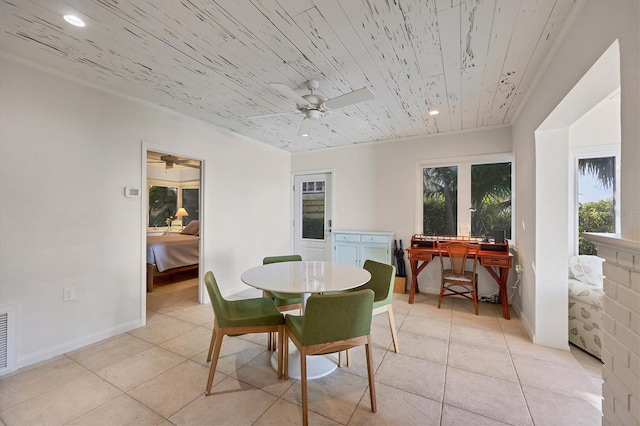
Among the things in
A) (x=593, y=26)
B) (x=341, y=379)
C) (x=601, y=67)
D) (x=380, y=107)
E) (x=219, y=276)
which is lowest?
(x=341, y=379)

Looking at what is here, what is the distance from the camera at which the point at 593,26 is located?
1.40 metres

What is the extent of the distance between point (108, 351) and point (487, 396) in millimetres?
3074

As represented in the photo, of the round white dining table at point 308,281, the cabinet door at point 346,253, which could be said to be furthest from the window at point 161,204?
the round white dining table at point 308,281

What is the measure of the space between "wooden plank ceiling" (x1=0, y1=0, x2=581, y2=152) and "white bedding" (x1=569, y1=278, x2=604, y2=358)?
1.96 m

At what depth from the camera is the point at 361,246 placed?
14.1 ft

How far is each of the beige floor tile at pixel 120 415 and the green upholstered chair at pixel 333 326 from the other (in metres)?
0.95

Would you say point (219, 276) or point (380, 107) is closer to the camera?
point (380, 107)

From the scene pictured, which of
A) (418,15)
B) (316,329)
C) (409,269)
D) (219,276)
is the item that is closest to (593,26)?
(418,15)

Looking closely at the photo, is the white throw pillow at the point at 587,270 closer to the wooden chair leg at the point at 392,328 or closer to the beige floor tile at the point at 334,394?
the wooden chair leg at the point at 392,328

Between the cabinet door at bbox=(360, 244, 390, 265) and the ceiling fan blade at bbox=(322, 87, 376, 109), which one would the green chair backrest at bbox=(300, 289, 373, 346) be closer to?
the ceiling fan blade at bbox=(322, 87, 376, 109)

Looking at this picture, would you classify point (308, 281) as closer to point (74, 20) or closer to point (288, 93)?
point (288, 93)

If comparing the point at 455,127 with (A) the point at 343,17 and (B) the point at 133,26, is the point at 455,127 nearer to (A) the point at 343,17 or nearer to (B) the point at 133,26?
(A) the point at 343,17

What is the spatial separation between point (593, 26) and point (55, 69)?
3823mm

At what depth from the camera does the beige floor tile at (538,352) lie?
2.18 metres
